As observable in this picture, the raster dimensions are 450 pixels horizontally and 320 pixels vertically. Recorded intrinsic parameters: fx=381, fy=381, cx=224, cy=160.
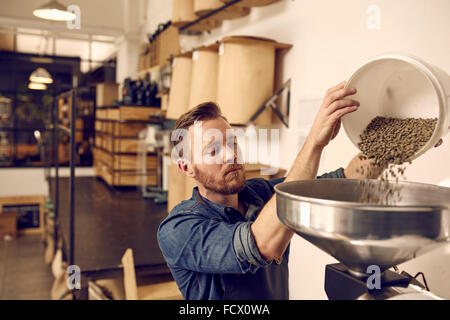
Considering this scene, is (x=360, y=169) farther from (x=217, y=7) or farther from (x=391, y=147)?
(x=217, y=7)

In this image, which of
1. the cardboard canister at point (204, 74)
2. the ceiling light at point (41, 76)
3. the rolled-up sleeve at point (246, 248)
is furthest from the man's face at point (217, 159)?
the ceiling light at point (41, 76)

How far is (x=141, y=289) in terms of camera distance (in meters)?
1.99

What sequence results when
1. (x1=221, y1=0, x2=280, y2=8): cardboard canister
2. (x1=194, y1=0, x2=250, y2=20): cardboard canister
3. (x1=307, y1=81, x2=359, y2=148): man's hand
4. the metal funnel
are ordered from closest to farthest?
the metal funnel, (x1=307, y1=81, x2=359, y2=148): man's hand, (x1=221, y1=0, x2=280, y2=8): cardboard canister, (x1=194, y1=0, x2=250, y2=20): cardboard canister

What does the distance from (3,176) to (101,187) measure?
1.97 meters

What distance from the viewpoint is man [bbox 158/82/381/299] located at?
2.26ft

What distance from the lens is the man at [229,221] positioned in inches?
27.1

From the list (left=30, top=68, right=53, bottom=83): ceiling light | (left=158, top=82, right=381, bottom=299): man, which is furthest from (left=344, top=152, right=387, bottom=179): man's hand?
(left=30, top=68, right=53, bottom=83): ceiling light

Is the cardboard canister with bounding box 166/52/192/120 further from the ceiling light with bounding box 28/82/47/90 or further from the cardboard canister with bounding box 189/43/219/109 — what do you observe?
the ceiling light with bounding box 28/82/47/90

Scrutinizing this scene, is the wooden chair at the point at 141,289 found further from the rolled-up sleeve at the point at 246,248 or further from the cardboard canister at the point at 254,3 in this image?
the cardboard canister at the point at 254,3

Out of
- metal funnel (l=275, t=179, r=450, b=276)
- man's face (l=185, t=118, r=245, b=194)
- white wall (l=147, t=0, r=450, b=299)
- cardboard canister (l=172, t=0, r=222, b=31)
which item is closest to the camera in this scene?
metal funnel (l=275, t=179, r=450, b=276)

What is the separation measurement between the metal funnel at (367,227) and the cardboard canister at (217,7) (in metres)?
1.44

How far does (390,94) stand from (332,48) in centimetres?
61

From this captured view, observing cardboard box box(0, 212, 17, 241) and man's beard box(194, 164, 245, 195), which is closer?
man's beard box(194, 164, 245, 195)
